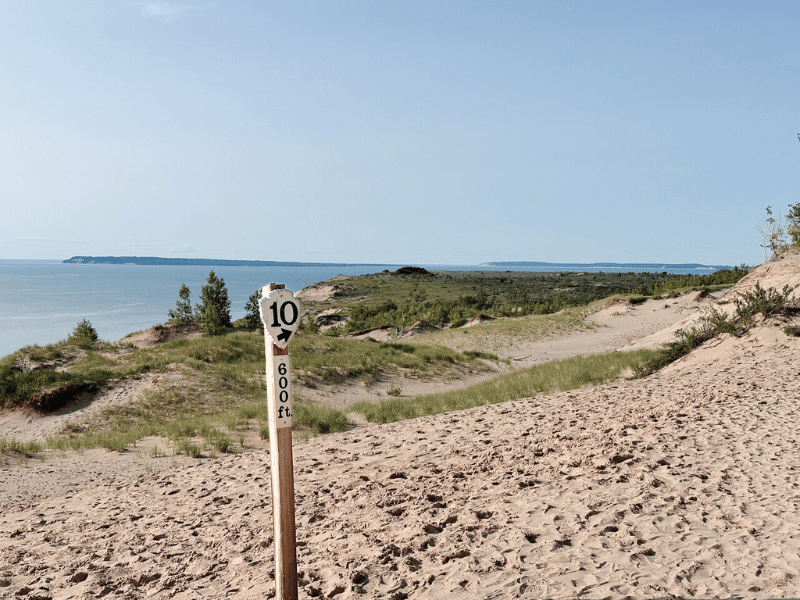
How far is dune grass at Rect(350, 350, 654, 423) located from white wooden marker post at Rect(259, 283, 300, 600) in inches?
330

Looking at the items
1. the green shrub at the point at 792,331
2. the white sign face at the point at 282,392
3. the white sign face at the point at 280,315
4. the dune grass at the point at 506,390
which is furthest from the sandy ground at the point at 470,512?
the green shrub at the point at 792,331

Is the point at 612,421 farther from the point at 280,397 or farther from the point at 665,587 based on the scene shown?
the point at 280,397

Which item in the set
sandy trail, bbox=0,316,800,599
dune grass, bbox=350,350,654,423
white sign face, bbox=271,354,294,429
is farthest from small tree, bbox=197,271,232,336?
white sign face, bbox=271,354,294,429

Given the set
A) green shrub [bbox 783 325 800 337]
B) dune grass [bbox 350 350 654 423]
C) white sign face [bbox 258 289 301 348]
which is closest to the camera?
white sign face [bbox 258 289 301 348]

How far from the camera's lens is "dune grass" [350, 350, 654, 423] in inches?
520

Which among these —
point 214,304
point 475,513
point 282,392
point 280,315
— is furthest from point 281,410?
point 214,304

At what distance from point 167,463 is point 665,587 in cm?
868

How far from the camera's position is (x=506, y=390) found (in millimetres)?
14375

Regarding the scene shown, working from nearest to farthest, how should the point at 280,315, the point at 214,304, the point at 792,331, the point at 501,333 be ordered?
the point at 280,315 → the point at 792,331 → the point at 501,333 → the point at 214,304

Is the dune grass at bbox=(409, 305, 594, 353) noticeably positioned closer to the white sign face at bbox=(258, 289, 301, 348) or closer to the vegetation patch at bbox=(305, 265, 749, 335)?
the vegetation patch at bbox=(305, 265, 749, 335)

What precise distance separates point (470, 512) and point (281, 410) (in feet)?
9.69

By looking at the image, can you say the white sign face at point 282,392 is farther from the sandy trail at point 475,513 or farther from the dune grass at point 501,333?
the dune grass at point 501,333

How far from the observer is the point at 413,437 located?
9500 millimetres

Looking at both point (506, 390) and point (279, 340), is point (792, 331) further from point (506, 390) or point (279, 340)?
point (279, 340)
